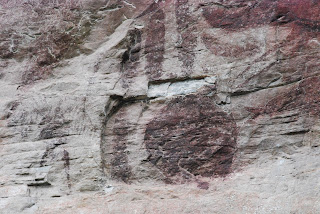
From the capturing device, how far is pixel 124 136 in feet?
14.7

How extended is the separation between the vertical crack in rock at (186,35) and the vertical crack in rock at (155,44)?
0.22 meters

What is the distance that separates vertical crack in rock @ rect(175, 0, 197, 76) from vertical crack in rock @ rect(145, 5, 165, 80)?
222 mm

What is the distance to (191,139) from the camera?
4238 millimetres

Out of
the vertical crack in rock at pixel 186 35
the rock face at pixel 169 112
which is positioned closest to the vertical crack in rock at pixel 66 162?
the rock face at pixel 169 112

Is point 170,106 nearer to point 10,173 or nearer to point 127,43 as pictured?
point 127,43

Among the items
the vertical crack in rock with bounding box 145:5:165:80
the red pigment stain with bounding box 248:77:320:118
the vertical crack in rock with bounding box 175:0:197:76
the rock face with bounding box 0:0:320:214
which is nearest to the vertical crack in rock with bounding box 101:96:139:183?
the rock face with bounding box 0:0:320:214

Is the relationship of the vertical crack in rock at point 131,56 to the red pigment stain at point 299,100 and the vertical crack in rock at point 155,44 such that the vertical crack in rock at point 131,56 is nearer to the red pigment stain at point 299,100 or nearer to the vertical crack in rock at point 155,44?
the vertical crack in rock at point 155,44

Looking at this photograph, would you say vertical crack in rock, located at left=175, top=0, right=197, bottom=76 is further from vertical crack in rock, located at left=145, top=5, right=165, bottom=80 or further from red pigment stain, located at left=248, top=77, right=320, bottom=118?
red pigment stain, located at left=248, top=77, right=320, bottom=118

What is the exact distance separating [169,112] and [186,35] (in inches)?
41.3

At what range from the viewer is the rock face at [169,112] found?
3.91m

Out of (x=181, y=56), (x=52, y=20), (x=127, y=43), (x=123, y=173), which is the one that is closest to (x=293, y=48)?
(x=181, y=56)

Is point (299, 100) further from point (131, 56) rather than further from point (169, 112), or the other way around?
point (131, 56)

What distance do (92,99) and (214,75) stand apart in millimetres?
1460

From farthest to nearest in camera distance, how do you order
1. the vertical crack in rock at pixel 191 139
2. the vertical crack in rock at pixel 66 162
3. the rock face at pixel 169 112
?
the vertical crack in rock at pixel 66 162
the vertical crack in rock at pixel 191 139
the rock face at pixel 169 112
